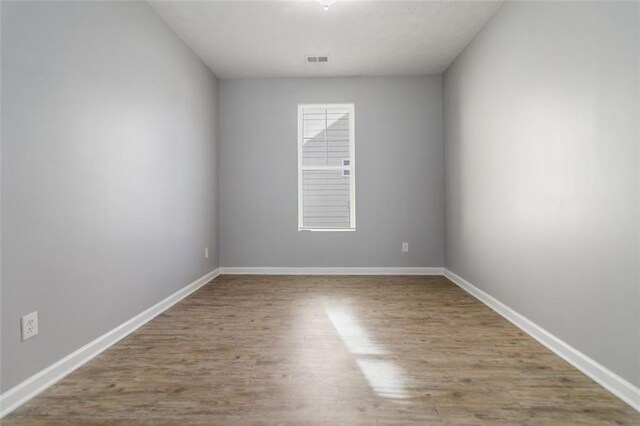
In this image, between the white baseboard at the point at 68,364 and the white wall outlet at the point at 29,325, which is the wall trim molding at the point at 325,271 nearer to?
the white baseboard at the point at 68,364

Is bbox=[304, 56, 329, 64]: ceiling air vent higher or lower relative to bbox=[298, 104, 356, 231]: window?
higher

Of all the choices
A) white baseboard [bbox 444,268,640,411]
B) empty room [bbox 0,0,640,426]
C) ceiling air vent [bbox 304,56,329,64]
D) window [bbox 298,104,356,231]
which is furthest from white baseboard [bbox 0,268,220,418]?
ceiling air vent [bbox 304,56,329,64]

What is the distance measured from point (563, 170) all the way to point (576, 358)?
1137 mm

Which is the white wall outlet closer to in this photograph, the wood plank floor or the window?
the wood plank floor

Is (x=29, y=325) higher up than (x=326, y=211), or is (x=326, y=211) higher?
(x=326, y=211)

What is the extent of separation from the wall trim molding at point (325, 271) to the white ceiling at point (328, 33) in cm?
263

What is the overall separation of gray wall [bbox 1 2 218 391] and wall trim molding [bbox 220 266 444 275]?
1270 mm

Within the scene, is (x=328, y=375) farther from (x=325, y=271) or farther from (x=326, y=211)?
(x=326, y=211)

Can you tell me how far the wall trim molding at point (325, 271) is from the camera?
183 inches

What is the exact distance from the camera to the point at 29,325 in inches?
67.2

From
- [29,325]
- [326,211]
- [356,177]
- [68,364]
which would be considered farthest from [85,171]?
[356,177]

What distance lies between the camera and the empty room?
166 cm

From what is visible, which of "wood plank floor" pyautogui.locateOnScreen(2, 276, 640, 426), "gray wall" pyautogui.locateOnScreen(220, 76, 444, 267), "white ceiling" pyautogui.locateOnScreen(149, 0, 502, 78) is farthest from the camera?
"gray wall" pyautogui.locateOnScreen(220, 76, 444, 267)

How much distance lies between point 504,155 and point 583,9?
1180mm
